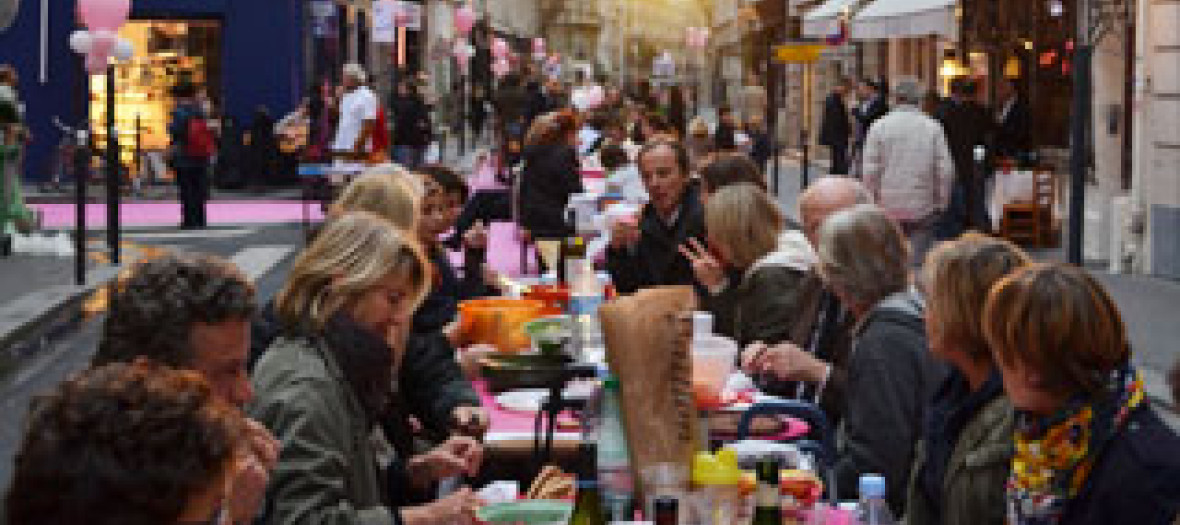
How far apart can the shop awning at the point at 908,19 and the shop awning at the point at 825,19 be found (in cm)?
583

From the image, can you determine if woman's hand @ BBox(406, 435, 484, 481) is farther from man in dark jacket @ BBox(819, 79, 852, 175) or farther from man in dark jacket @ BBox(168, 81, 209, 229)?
man in dark jacket @ BBox(819, 79, 852, 175)

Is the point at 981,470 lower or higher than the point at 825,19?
lower

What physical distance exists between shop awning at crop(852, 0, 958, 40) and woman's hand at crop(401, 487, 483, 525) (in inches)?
656

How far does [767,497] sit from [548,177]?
959 cm

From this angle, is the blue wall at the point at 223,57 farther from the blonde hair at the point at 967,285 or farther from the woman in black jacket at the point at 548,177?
the blonde hair at the point at 967,285

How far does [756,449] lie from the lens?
486cm

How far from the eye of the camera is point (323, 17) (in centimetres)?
3294

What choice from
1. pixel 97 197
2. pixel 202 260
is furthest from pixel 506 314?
pixel 97 197

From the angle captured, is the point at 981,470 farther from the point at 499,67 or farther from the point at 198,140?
the point at 499,67

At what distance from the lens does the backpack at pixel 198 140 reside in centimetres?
2339

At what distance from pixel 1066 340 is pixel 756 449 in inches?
54.2

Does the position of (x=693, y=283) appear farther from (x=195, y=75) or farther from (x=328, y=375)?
(x=195, y=75)

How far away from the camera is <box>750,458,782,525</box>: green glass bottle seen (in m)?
3.73

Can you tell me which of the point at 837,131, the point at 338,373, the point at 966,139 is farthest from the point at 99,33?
the point at 338,373
